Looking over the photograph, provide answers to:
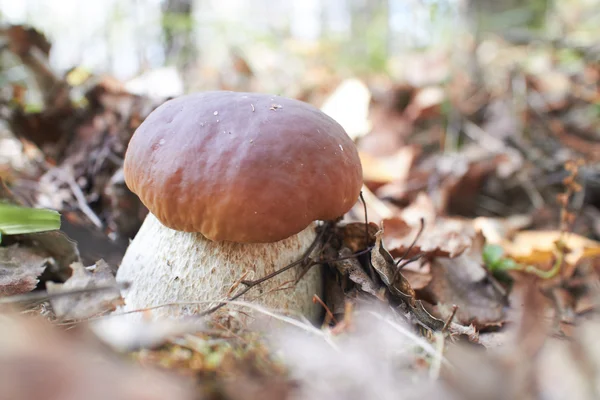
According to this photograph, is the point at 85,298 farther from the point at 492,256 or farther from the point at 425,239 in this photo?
the point at 492,256

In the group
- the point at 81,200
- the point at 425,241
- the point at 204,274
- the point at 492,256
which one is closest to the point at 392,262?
the point at 425,241

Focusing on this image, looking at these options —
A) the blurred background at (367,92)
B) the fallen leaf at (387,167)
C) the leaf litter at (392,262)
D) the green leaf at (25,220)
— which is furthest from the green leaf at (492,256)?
the green leaf at (25,220)

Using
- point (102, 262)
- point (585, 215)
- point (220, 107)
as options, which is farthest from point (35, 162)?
point (585, 215)

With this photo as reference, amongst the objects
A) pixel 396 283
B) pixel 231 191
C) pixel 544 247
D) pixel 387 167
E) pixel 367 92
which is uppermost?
pixel 231 191

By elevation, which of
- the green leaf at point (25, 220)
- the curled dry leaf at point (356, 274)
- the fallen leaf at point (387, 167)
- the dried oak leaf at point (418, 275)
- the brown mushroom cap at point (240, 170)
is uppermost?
the brown mushroom cap at point (240, 170)

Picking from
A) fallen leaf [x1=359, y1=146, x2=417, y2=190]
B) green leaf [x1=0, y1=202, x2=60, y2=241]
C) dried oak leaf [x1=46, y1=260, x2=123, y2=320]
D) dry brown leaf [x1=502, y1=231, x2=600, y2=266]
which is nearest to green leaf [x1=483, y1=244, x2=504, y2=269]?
dry brown leaf [x1=502, y1=231, x2=600, y2=266]

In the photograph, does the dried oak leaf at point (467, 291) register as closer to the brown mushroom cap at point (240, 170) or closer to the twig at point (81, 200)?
the brown mushroom cap at point (240, 170)
